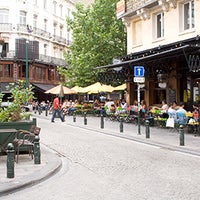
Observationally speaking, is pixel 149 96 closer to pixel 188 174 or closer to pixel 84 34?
pixel 84 34

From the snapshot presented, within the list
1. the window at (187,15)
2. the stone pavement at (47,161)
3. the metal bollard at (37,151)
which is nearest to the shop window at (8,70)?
the window at (187,15)

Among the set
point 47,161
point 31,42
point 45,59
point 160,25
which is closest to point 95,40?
point 160,25

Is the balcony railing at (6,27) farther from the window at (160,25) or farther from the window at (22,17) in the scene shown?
the window at (160,25)

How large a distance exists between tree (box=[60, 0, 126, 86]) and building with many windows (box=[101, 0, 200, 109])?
667cm

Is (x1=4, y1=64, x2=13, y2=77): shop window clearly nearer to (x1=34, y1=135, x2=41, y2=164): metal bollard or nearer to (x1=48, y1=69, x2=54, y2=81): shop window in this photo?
(x1=48, y1=69, x2=54, y2=81): shop window

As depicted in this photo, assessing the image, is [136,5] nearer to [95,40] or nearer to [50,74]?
[95,40]

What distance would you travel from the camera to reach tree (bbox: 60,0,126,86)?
3228cm

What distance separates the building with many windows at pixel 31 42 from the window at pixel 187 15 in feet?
82.9

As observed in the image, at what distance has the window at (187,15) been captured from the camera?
19719mm

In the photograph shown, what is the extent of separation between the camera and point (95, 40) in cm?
3266

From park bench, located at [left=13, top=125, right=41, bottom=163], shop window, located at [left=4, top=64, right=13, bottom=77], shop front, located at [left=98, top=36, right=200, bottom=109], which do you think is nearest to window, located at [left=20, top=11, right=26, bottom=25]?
shop window, located at [left=4, top=64, right=13, bottom=77]

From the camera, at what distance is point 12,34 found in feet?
154

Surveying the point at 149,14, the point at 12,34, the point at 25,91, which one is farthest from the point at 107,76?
the point at 12,34

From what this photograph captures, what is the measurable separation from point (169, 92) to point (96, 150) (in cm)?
1081
